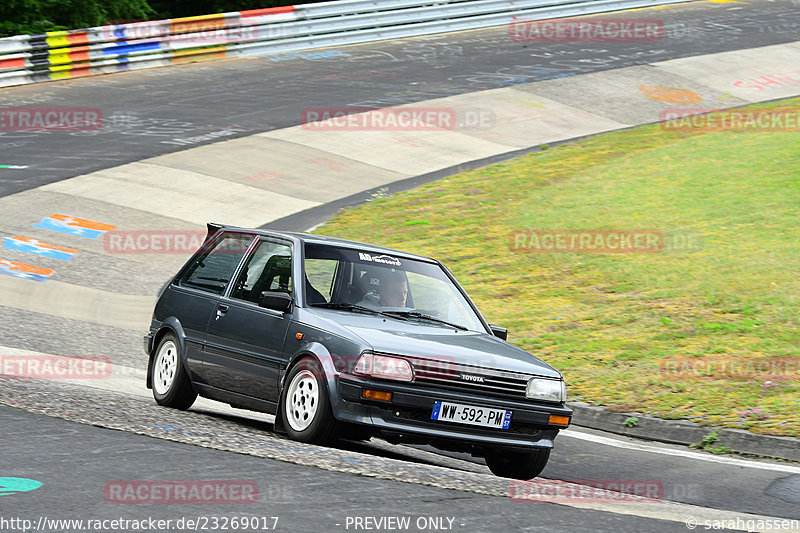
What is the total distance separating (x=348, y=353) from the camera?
23.2 feet

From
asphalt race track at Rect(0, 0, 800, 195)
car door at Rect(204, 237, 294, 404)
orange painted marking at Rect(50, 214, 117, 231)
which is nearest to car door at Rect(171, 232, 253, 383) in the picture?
car door at Rect(204, 237, 294, 404)

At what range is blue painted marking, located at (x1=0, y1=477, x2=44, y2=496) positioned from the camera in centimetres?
548

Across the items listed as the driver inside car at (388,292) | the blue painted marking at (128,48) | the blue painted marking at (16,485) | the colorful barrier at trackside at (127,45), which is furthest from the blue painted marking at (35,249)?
the blue painted marking at (128,48)

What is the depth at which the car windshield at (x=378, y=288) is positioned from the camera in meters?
8.02

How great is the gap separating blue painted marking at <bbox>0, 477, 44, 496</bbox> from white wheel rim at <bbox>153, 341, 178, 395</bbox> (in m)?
3.05

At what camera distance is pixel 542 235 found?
52.1 feet

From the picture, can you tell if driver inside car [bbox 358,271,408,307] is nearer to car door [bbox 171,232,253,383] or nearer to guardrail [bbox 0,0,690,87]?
car door [bbox 171,232,253,383]

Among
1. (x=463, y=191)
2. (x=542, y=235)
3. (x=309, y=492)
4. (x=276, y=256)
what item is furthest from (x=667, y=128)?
(x=309, y=492)

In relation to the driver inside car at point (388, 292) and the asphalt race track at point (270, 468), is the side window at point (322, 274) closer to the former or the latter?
the driver inside car at point (388, 292)

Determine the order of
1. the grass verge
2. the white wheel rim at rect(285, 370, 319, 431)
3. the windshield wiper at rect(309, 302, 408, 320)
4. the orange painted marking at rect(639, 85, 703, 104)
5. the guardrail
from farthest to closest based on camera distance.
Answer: the orange painted marking at rect(639, 85, 703, 104)
the guardrail
the grass verge
the windshield wiper at rect(309, 302, 408, 320)
the white wheel rim at rect(285, 370, 319, 431)

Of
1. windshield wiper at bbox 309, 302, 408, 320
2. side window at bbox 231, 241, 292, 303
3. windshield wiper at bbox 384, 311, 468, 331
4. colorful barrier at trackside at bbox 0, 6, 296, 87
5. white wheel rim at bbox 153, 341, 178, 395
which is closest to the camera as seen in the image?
windshield wiper at bbox 309, 302, 408, 320

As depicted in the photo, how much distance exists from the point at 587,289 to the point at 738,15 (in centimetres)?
2652

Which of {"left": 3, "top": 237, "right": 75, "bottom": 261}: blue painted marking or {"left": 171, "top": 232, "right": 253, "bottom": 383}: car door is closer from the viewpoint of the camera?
{"left": 171, "top": 232, "right": 253, "bottom": 383}: car door

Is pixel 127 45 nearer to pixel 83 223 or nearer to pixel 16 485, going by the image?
pixel 83 223
